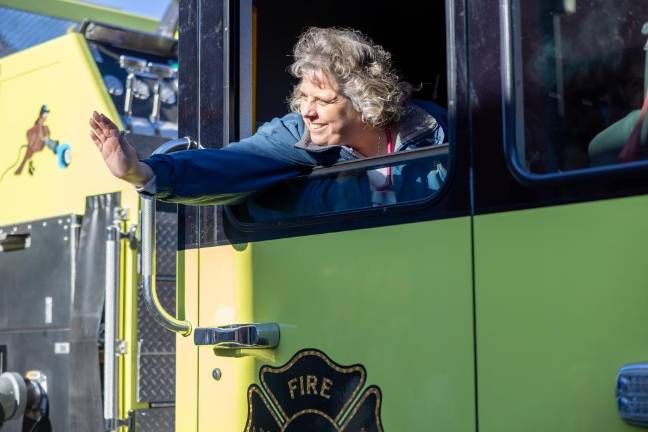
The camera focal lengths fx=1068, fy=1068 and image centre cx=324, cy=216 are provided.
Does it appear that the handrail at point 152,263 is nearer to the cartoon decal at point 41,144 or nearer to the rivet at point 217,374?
the rivet at point 217,374

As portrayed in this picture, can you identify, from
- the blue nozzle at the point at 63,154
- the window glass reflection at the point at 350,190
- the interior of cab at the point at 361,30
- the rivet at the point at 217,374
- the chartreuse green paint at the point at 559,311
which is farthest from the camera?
the blue nozzle at the point at 63,154

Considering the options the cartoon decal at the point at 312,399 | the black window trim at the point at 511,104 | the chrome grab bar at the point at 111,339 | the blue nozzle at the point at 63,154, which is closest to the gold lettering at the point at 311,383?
the cartoon decal at the point at 312,399

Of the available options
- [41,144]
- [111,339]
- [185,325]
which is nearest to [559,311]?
[185,325]

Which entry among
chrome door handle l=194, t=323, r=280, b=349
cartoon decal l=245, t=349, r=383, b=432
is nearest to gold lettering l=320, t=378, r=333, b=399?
cartoon decal l=245, t=349, r=383, b=432

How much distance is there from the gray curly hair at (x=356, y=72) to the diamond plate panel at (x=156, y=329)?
1.66 m

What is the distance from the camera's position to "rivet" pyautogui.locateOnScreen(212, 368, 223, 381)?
241cm

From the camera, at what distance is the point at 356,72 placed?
97.6 inches

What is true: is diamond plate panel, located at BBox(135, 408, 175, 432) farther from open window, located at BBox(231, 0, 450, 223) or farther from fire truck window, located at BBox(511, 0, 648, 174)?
fire truck window, located at BBox(511, 0, 648, 174)

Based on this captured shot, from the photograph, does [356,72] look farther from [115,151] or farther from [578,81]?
[578,81]

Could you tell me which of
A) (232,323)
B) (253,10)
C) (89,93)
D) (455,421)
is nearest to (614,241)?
(455,421)

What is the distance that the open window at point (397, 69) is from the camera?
2139 millimetres

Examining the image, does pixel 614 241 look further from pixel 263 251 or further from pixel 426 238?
pixel 263 251

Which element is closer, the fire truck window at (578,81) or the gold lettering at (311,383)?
the fire truck window at (578,81)

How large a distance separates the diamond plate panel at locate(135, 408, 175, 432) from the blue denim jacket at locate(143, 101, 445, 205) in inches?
69.0
